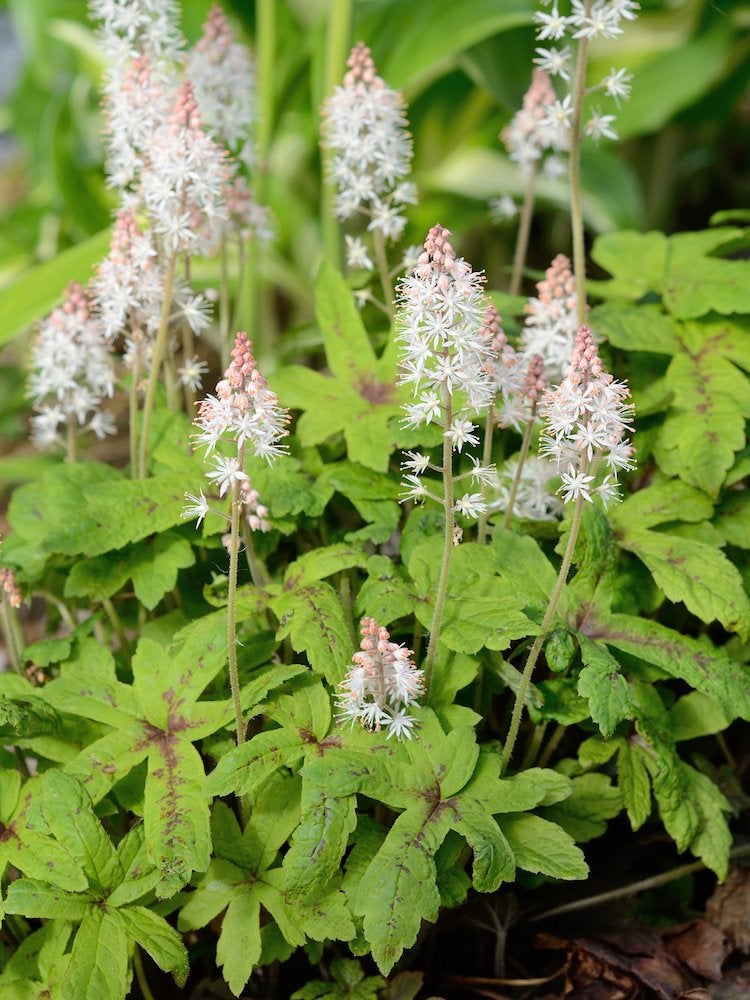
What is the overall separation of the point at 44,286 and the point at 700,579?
6.97 ft

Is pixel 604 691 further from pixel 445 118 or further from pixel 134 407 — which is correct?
pixel 445 118

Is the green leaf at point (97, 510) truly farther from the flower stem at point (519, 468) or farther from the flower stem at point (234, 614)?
the flower stem at point (519, 468)

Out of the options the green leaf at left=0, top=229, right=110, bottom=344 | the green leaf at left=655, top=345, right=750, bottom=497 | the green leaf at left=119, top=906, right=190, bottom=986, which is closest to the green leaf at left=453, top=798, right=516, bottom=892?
the green leaf at left=119, top=906, right=190, bottom=986

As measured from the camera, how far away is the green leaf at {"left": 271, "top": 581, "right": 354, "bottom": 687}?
177 centimetres

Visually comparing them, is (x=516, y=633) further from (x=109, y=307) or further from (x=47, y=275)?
(x=47, y=275)

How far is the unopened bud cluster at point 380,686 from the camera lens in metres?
1.65

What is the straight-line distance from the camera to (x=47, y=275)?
3176 mm

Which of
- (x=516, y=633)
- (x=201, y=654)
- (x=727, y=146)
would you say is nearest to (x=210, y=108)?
(x=201, y=654)

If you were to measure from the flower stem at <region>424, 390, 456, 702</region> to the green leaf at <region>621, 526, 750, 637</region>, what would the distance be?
16.1 inches

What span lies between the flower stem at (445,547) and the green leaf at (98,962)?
63 cm

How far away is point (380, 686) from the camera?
168 cm

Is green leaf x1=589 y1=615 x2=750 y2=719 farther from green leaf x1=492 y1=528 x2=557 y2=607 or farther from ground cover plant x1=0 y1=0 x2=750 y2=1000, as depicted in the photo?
green leaf x1=492 y1=528 x2=557 y2=607

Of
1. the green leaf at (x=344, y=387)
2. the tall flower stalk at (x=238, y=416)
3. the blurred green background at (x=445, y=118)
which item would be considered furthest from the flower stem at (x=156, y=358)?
the blurred green background at (x=445, y=118)

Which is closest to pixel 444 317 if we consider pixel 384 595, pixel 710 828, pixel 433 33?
pixel 384 595
